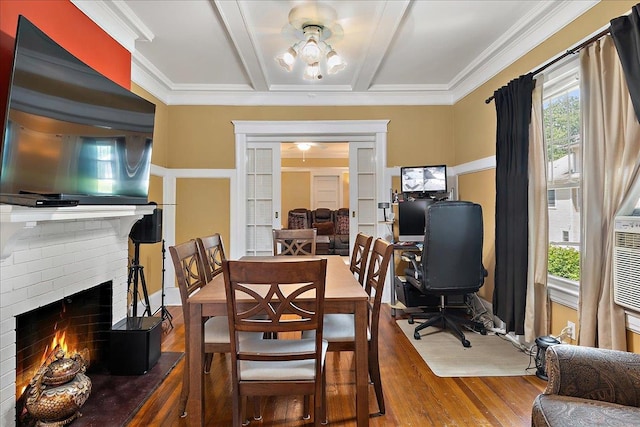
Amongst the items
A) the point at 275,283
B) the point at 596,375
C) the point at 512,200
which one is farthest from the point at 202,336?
the point at 512,200

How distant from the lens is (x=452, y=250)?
2873 mm

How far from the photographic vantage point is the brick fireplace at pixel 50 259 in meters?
1.54

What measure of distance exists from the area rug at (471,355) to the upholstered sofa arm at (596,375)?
1.17 metres

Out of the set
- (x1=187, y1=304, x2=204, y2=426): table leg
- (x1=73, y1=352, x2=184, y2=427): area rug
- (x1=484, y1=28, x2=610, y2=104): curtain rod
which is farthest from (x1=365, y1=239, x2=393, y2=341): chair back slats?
(x1=484, y1=28, x2=610, y2=104): curtain rod

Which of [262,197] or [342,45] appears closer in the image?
[342,45]

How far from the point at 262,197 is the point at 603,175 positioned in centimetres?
348

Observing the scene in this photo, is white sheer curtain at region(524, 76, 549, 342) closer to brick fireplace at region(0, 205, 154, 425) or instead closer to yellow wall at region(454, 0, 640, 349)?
yellow wall at region(454, 0, 640, 349)

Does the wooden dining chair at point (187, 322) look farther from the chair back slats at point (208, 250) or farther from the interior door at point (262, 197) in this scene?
the interior door at point (262, 197)

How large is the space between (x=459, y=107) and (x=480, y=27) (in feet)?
4.51

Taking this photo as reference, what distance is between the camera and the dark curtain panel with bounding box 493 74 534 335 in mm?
2654

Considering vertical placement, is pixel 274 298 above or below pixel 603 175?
below

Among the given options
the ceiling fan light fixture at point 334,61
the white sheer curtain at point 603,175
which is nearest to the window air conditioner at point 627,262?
the white sheer curtain at point 603,175

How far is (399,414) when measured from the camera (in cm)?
194

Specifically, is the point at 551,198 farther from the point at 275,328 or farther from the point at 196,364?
the point at 196,364
